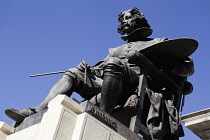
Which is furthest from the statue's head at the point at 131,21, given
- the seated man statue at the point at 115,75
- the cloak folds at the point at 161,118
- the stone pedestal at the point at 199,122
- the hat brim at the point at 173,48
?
the stone pedestal at the point at 199,122

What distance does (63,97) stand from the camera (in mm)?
5371

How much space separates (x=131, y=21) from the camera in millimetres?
7895

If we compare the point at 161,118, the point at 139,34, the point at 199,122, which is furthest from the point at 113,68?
the point at 199,122

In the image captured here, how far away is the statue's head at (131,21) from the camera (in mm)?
7912

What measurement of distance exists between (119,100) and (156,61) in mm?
1130

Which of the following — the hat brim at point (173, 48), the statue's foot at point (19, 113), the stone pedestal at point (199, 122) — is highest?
the hat brim at point (173, 48)

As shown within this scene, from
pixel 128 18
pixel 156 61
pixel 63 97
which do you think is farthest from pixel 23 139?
pixel 128 18

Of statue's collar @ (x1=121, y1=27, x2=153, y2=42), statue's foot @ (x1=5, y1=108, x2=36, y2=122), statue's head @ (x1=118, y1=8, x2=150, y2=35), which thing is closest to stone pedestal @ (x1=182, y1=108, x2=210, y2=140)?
statue's collar @ (x1=121, y1=27, x2=153, y2=42)

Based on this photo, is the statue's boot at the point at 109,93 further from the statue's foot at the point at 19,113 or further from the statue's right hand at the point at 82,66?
the statue's foot at the point at 19,113

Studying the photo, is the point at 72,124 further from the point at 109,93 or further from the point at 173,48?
the point at 173,48

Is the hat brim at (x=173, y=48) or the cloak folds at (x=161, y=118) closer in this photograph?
the cloak folds at (x=161, y=118)

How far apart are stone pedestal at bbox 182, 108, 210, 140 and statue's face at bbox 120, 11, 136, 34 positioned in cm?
228

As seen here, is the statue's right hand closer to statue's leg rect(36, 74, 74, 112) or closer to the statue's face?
statue's leg rect(36, 74, 74, 112)

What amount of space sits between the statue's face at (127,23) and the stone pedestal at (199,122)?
2.28m
